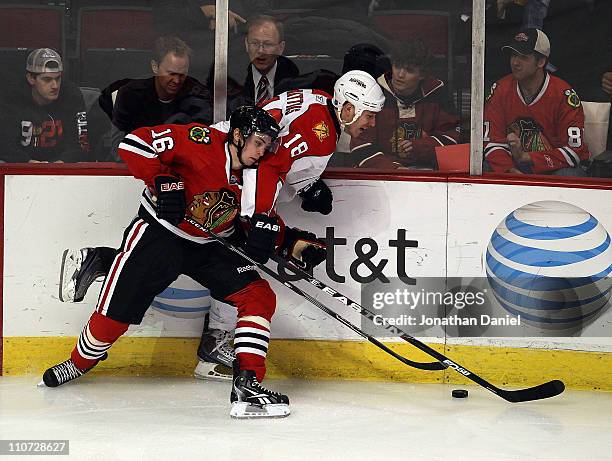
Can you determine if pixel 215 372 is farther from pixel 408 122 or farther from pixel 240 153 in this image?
pixel 408 122

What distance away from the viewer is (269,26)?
441cm

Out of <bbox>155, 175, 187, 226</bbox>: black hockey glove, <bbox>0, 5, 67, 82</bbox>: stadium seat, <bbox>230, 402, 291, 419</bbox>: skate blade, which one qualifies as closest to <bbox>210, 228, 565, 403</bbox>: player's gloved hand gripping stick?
<bbox>155, 175, 187, 226</bbox>: black hockey glove

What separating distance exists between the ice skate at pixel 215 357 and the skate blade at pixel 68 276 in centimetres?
54

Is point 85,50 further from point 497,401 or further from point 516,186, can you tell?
point 497,401

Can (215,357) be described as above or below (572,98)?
below

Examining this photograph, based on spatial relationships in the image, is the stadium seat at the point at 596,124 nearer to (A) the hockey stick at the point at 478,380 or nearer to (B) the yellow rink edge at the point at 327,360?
(B) the yellow rink edge at the point at 327,360

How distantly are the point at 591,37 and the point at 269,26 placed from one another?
121cm

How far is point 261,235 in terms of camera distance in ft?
13.0

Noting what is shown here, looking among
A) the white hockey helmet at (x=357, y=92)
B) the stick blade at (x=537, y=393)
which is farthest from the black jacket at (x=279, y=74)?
the stick blade at (x=537, y=393)

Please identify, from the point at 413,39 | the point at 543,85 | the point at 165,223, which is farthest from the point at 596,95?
the point at 165,223

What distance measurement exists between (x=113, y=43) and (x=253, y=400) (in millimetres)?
1479

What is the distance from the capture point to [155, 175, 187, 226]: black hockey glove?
394 centimetres

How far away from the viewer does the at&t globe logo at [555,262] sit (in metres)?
4.35

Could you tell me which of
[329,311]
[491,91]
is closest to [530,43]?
[491,91]
